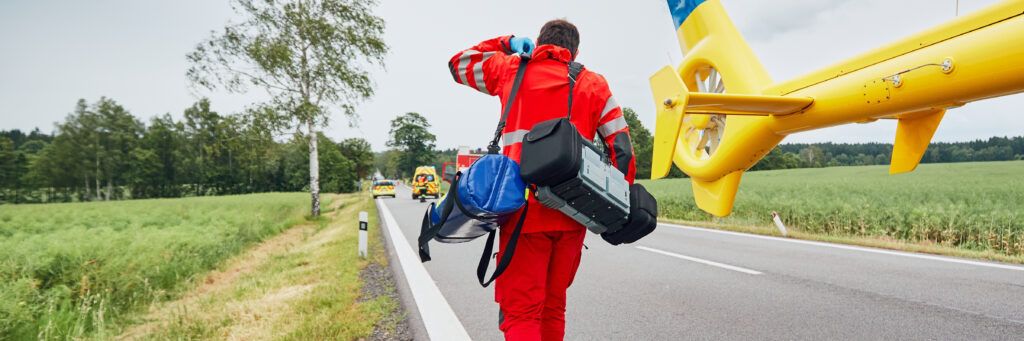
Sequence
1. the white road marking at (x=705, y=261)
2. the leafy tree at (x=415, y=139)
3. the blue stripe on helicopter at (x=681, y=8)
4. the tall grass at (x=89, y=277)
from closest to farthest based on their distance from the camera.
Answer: the blue stripe on helicopter at (x=681, y=8)
the tall grass at (x=89, y=277)
the white road marking at (x=705, y=261)
the leafy tree at (x=415, y=139)

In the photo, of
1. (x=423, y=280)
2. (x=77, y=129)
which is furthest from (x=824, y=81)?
(x=77, y=129)

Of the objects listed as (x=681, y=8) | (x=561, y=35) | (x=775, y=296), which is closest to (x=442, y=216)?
(x=561, y=35)

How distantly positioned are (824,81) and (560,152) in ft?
5.49

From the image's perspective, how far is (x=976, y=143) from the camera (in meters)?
24.4

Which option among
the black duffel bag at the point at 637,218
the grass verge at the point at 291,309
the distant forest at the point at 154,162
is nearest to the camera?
the black duffel bag at the point at 637,218

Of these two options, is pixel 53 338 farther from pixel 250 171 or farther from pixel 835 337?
pixel 250 171

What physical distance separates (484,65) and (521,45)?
19cm

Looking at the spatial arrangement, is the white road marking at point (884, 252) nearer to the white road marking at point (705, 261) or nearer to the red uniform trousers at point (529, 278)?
the white road marking at point (705, 261)

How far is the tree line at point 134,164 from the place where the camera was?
42969 millimetres

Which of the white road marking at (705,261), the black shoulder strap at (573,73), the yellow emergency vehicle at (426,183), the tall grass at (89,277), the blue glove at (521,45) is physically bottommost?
the tall grass at (89,277)

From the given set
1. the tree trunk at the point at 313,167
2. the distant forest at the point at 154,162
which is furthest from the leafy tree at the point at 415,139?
the tree trunk at the point at 313,167

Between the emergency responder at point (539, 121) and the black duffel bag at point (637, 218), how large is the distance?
117 mm

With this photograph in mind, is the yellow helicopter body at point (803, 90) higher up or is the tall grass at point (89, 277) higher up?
the yellow helicopter body at point (803, 90)

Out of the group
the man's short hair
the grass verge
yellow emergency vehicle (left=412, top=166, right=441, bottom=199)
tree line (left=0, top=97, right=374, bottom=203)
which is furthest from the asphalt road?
tree line (left=0, top=97, right=374, bottom=203)
